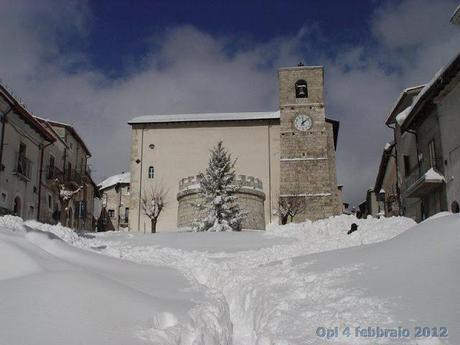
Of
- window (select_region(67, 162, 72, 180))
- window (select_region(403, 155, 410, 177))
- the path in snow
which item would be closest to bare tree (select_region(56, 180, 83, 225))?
window (select_region(67, 162, 72, 180))

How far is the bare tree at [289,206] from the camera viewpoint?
39688mm

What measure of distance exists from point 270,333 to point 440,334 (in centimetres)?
185

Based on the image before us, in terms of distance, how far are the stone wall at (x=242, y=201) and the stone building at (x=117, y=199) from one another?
826 inches

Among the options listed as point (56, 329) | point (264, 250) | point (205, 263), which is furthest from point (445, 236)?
point (264, 250)

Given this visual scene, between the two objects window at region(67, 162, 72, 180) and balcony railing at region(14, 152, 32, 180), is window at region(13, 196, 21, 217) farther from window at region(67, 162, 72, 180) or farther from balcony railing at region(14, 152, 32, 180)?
window at region(67, 162, 72, 180)

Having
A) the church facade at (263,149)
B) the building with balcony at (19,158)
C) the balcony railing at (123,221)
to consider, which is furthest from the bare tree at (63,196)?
the balcony railing at (123,221)

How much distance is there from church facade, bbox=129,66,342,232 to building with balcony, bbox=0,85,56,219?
1516 cm

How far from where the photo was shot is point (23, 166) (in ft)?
86.5

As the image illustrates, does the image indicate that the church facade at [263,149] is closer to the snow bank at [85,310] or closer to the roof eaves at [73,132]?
the roof eaves at [73,132]

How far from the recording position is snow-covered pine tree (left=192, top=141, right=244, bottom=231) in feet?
96.4

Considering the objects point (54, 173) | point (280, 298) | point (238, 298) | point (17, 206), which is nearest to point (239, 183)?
point (54, 173)

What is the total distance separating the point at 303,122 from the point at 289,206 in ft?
27.7

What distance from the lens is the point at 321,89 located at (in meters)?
45.1

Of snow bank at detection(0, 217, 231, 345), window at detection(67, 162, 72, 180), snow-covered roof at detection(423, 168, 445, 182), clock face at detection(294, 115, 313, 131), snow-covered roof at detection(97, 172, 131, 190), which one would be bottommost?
snow bank at detection(0, 217, 231, 345)
